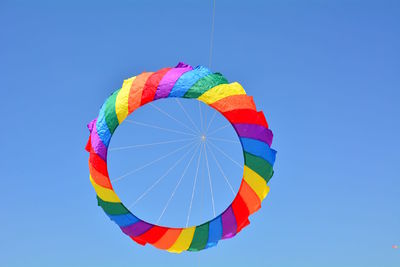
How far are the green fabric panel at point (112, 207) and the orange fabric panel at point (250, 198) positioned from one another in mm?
2572

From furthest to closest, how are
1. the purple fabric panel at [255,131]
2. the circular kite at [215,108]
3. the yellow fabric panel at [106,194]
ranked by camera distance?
1. the yellow fabric panel at [106,194]
2. the purple fabric panel at [255,131]
3. the circular kite at [215,108]

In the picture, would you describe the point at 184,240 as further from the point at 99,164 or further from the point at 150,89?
the point at 150,89

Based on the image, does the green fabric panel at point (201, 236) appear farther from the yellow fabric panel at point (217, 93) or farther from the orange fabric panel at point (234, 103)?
the yellow fabric panel at point (217, 93)

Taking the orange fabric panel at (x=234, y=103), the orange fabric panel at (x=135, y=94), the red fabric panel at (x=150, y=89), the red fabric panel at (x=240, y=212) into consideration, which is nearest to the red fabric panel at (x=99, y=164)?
the orange fabric panel at (x=135, y=94)

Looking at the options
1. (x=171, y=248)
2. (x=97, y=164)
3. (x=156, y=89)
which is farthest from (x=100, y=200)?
(x=156, y=89)

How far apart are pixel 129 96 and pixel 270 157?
3.18m

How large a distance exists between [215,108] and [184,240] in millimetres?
2957

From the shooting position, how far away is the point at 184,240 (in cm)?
1275

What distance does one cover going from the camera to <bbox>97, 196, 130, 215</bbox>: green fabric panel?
12586 mm

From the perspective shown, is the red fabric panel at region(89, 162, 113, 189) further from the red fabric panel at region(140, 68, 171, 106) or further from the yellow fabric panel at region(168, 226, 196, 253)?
the yellow fabric panel at region(168, 226, 196, 253)

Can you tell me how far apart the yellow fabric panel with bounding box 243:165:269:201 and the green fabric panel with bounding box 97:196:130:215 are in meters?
2.70

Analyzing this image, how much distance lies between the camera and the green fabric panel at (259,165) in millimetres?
12383

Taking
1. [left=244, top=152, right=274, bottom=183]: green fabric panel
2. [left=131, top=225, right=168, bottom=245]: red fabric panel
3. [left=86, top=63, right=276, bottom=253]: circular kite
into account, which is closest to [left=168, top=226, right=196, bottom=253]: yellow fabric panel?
[left=86, top=63, right=276, bottom=253]: circular kite

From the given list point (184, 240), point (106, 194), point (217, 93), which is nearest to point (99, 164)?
point (106, 194)
